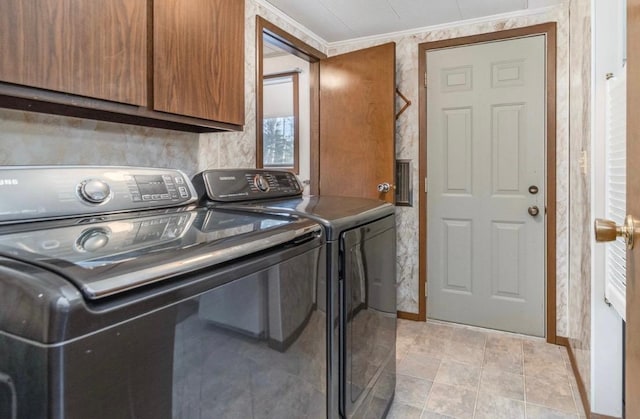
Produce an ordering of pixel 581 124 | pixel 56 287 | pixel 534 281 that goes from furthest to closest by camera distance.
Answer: pixel 534 281 < pixel 581 124 < pixel 56 287

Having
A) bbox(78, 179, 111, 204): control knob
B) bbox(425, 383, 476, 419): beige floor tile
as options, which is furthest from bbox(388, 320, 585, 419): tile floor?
bbox(78, 179, 111, 204): control knob

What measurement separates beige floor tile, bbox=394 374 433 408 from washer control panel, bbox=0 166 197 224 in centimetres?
147

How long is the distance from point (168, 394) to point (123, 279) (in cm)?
22

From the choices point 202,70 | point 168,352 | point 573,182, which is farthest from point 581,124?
point 168,352

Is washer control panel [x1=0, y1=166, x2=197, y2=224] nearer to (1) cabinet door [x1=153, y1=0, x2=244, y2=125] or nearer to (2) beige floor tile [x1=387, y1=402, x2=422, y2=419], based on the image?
(1) cabinet door [x1=153, y1=0, x2=244, y2=125]

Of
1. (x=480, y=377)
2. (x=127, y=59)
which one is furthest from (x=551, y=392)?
(x=127, y=59)

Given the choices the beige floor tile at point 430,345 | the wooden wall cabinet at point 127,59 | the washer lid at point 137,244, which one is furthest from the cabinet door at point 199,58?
the beige floor tile at point 430,345

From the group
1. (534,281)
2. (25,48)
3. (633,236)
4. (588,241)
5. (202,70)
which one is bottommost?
(534,281)

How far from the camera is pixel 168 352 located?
642 mm

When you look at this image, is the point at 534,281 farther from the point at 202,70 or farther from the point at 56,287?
the point at 56,287

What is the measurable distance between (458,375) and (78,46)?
7.56ft

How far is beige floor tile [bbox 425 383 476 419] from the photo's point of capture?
189cm

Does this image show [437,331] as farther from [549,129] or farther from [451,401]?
[549,129]

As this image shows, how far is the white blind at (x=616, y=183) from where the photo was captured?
148cm
